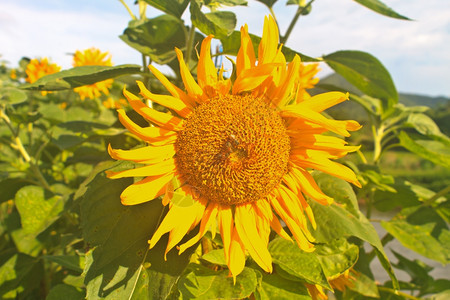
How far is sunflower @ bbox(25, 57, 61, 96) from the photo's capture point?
2074 mm

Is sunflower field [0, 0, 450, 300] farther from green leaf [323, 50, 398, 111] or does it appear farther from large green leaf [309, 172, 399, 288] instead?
green leaf [323, 50, 398, 111]

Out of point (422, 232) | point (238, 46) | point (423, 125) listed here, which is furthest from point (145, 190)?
point (423, 125)

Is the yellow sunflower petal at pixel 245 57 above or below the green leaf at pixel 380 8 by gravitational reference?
below

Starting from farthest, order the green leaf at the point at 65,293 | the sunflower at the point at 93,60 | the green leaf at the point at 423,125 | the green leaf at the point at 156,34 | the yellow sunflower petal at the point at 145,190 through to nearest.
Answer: the sunflower at the point at 93,60
the green leaf at the point at 423,125
the green leaf at the point at 156,34
the green leaf at the point at 65,293
the yellow sunflower petal at the point at 145,190

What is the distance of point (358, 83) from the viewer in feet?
3.27

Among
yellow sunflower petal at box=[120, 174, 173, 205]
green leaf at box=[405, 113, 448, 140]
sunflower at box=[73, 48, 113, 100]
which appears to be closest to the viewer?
yellow sunflower petal at box=[120, 174, 173, 205]

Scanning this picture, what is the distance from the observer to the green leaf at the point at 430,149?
3.59ft

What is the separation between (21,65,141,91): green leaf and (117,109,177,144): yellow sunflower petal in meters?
0.21

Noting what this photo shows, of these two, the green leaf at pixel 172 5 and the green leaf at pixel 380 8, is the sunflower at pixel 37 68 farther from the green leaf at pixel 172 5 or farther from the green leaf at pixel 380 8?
the green leaf at pixel 380 8

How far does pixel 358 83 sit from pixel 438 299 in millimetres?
774

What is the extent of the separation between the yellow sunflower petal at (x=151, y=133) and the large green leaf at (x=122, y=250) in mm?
69

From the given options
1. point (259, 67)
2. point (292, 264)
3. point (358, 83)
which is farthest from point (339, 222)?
point (358, 83)

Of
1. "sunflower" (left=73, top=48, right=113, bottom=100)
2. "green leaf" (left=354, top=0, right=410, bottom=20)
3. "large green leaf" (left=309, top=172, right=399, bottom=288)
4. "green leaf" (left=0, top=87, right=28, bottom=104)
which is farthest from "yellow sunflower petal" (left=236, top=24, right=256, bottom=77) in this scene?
"sunflower" (left=73, top=48, right=113, bottom=100)

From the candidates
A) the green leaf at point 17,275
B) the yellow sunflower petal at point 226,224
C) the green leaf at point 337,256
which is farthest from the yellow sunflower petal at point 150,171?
the green leaf at point 17,275
